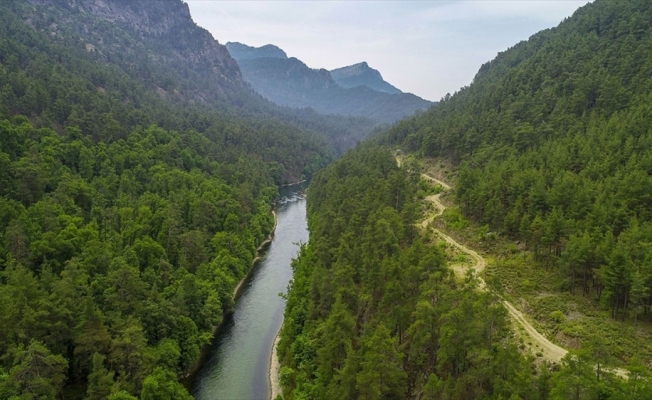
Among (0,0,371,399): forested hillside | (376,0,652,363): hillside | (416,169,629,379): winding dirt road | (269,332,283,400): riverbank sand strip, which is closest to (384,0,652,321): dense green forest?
(376,0,652,363): hillside

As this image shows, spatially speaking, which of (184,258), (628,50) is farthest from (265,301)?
(628,50)

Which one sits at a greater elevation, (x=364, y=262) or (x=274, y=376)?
(x=364, y=262)

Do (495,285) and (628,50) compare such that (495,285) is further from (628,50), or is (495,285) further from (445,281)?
(628,50)

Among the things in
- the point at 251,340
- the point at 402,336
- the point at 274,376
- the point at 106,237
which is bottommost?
the point at 251,340

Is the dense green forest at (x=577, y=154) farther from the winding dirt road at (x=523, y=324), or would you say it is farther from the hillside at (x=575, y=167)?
the winding dirt road at (x=523, y=324)

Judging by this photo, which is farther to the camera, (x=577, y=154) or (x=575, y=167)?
(x=577, y=154)

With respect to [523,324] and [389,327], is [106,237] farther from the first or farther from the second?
[523,324]

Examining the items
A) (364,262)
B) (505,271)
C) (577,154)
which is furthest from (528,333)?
(577,154)
